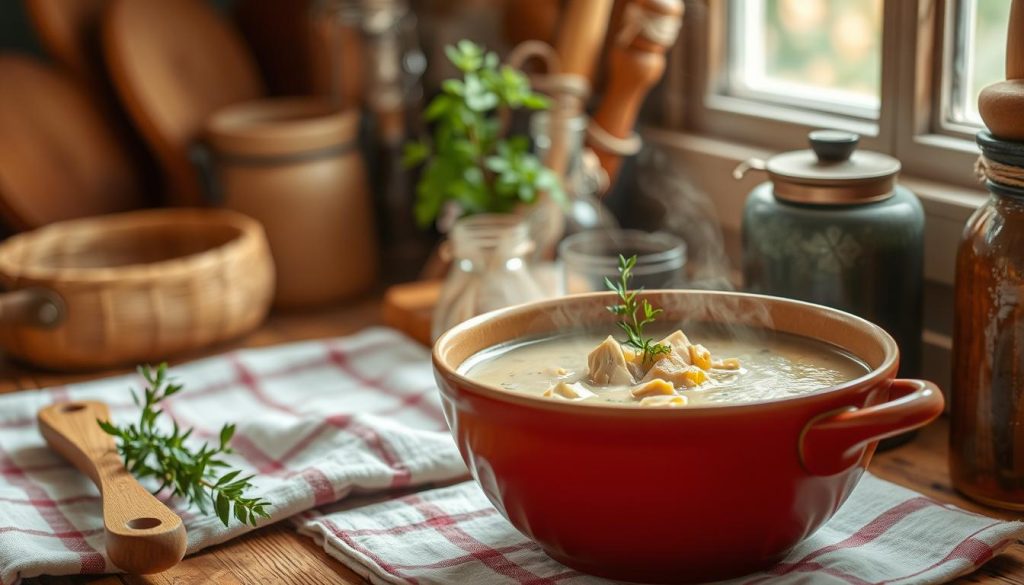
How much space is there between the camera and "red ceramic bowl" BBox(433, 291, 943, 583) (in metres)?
0.69

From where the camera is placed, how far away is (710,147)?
54.5 inches

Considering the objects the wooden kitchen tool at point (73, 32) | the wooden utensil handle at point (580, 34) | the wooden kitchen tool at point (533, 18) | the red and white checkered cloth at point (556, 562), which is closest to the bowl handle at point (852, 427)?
the red and white checkered cloth at point (556, 562)

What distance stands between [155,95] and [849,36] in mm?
814

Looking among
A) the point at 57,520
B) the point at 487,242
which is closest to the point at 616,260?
the point at 487,242

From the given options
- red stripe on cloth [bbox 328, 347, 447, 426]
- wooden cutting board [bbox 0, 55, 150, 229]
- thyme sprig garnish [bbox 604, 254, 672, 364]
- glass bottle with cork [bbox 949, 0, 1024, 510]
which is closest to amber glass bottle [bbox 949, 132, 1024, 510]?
glass bottle with cork [bbox 949, 0, 1024, 510]

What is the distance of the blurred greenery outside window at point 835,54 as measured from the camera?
1.09m

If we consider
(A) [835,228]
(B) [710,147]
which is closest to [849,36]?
(B) [710,147]

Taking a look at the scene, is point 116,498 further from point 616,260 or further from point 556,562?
point 616,260

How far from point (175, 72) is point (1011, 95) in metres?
1.07

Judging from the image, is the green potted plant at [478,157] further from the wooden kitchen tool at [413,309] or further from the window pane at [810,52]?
the window pane at [810,52]

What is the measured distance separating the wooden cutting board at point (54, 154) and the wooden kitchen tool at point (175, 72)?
0.06 meters

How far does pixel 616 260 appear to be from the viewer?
118cm

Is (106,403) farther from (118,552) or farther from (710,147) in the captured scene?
(710,147)

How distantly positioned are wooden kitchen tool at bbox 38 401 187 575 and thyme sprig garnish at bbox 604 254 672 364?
318 mm
